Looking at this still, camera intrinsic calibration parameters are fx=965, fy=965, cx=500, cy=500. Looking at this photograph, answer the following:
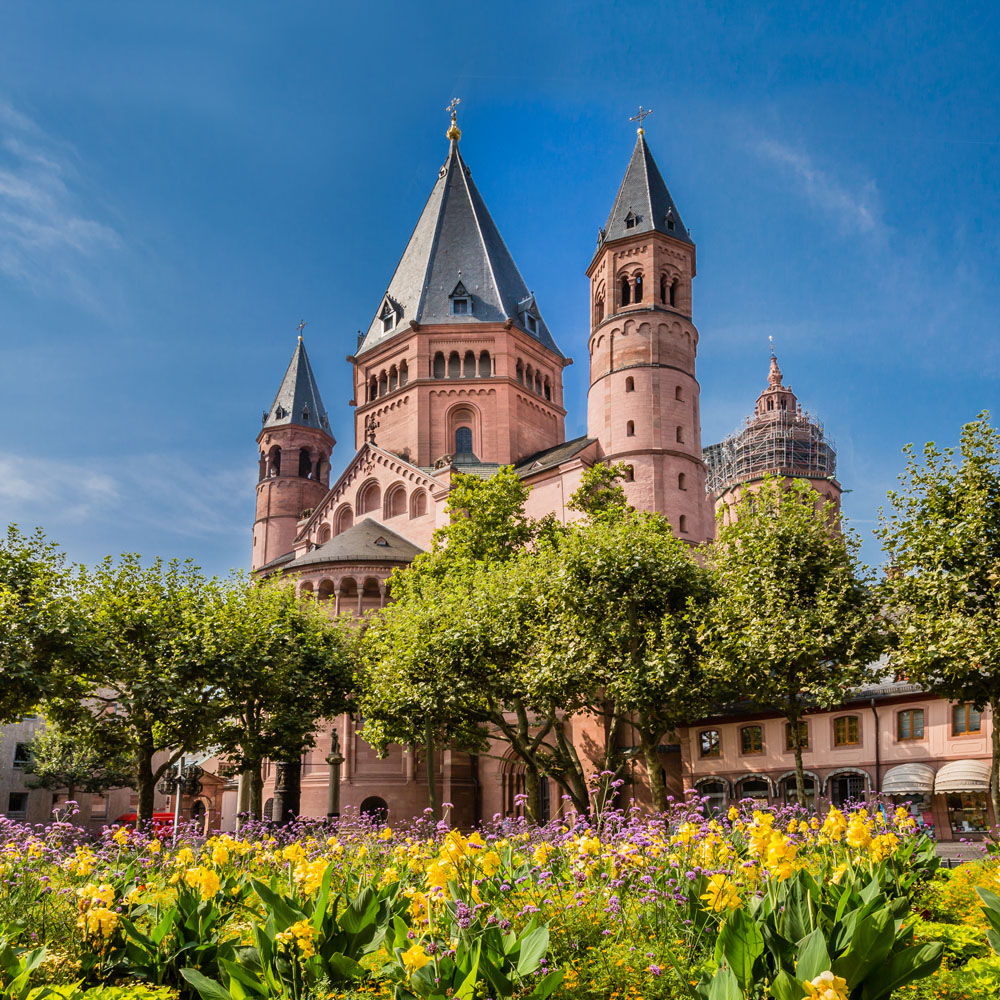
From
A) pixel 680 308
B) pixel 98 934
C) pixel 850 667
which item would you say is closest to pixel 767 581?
pixel 850 667

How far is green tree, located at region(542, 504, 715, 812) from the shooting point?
28.5 metres

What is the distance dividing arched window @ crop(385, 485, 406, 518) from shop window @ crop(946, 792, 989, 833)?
34.3m

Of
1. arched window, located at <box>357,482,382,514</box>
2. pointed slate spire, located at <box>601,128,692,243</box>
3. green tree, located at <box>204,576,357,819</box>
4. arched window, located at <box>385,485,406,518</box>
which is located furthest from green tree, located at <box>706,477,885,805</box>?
arched window, located at <box>357,482,382,514</box>

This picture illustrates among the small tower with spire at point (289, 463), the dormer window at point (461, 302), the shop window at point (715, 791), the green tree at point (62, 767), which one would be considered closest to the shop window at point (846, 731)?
the shop window at point (715, 791)

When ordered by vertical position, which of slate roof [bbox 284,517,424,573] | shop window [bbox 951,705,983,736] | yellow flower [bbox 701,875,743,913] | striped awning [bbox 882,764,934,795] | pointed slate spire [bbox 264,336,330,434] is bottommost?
striped awning [bbox 882,764,934,795]

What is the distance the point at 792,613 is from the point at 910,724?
12.0 m

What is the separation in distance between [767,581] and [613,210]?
35077 millimetres

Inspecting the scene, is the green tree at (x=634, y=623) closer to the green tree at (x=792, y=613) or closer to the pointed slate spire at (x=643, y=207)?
the green tree at (x=792, y=613)

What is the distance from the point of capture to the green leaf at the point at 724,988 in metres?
5.87

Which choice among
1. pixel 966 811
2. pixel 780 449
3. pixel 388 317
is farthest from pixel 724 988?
pixel 780 449

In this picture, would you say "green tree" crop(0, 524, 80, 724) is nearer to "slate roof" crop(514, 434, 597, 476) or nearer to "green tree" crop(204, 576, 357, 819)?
"green tree" crop(204, 576, 357, 819)

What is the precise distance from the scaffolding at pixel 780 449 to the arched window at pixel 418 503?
1870 inches

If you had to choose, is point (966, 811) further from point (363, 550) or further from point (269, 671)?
point (363, 550)

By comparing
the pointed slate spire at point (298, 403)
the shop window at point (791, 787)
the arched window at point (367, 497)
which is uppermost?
the pointed slate spire at point (298, 403)
